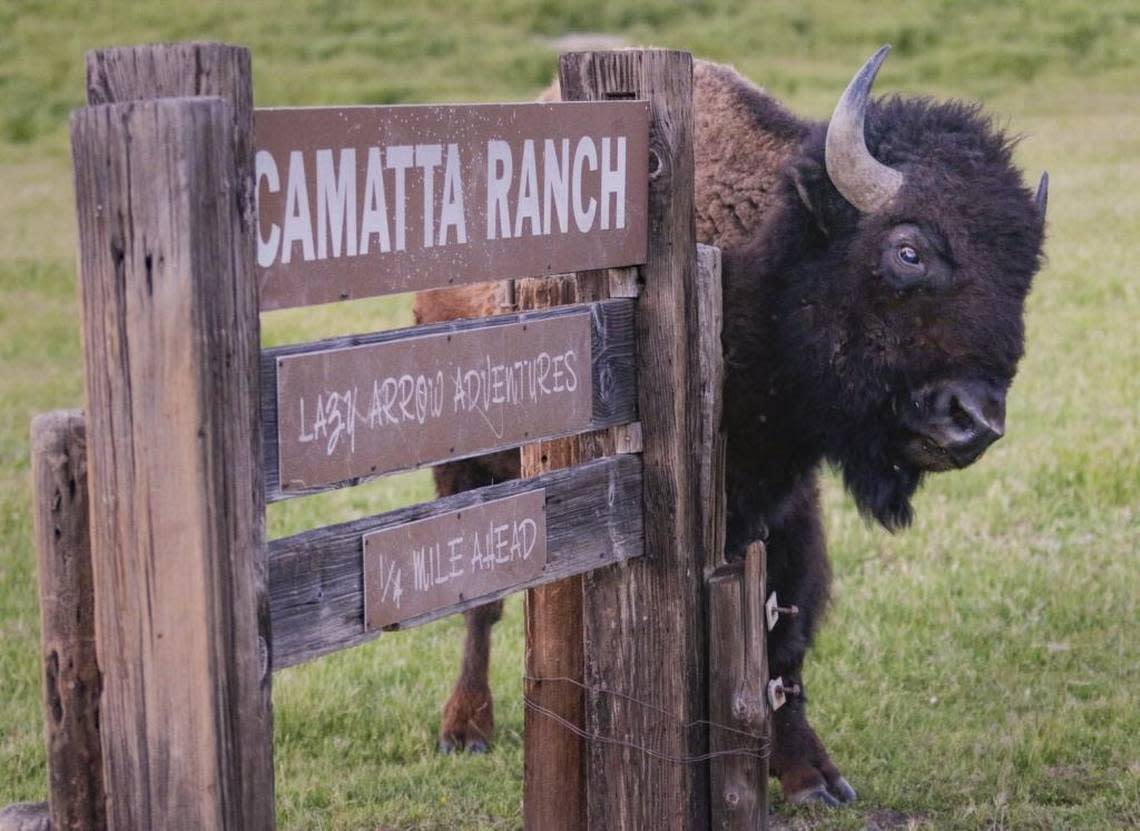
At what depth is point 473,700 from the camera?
5.83 meters

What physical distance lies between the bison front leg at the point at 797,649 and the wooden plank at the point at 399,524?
5.45ft

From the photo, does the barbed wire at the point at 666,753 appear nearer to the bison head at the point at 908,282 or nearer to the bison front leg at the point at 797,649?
the bison head at the point at 908,282

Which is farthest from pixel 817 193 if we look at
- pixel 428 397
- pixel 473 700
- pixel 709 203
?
pixel 473 700

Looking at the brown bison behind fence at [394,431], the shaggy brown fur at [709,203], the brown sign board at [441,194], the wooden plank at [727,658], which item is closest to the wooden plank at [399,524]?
the brown bison behind fence at [394,431]

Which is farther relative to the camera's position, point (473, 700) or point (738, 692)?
point (473, 700)

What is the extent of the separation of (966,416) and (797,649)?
1.38 meters

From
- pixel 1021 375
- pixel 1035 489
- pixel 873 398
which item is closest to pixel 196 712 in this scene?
pixel 873 398

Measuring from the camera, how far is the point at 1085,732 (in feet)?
18.1

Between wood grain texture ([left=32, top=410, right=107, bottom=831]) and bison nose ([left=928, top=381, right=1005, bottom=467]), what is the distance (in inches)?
98.1

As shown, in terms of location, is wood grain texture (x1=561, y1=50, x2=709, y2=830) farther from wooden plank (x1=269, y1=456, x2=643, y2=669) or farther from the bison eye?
the bison eye

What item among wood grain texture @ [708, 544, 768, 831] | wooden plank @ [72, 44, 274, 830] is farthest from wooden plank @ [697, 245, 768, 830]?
wooden plank @ [72, 44, 274, 830]

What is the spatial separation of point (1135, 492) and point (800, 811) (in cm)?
370

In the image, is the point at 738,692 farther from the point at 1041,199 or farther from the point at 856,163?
the point at 1041,199

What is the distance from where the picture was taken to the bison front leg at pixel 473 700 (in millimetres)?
5746
